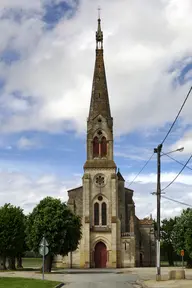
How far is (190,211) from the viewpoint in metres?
66.9

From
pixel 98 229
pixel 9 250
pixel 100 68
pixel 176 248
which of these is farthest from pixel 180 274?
pixel 100 68

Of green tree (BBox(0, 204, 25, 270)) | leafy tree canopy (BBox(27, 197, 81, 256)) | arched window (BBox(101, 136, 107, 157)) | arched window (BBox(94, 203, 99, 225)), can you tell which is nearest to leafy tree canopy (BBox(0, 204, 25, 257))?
green tree (BBox(0, 204, 25, 270))

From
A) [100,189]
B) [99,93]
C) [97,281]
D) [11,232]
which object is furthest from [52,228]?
[99,93]

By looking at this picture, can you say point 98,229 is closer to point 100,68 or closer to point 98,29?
point 100,68

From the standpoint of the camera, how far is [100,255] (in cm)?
7062

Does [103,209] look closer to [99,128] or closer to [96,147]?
[96,147]

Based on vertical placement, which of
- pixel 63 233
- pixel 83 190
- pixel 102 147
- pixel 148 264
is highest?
pixel 102 147

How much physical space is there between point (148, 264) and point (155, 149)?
144 feet

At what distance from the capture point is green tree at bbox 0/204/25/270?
56688 mm

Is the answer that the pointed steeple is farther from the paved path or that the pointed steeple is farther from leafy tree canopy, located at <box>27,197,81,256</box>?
the paved path

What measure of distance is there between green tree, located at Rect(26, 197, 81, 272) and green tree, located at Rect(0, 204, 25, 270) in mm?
3927

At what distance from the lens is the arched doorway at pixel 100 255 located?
70562 millimetres

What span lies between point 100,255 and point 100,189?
968 cm

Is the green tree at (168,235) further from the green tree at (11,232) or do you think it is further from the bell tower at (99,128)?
the green tree at (11,232)
